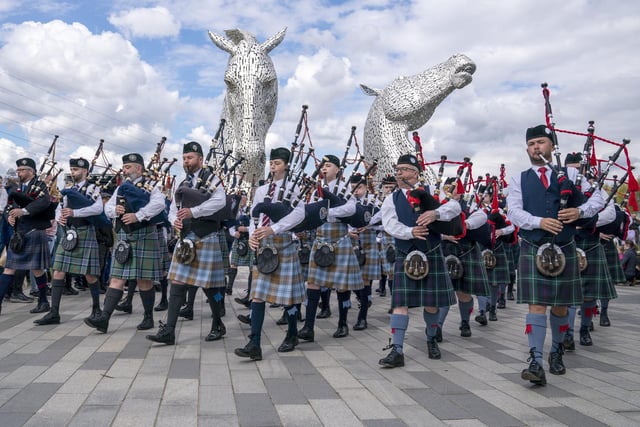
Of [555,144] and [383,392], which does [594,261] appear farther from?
[383,392]

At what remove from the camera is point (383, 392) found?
3402mm

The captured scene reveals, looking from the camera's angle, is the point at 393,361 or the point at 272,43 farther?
the point at 272,43

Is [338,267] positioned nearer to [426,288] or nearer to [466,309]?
[426,288]

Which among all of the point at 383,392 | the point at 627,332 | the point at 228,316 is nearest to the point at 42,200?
the point at 228,316

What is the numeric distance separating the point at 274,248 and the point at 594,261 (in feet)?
9.80

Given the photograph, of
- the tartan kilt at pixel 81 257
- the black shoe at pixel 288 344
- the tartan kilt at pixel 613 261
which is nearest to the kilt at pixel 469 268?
the tartan kilt at pixel 613 261

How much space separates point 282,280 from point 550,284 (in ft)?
6.50

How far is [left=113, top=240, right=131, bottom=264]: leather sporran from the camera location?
16.6ft

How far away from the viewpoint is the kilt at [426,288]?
13.9 feet

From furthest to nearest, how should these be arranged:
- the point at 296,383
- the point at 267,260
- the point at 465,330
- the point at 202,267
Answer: the point at 465,330
the point at 202,267
the point at 267,260
the point at 296,383

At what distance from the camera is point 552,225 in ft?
12.0

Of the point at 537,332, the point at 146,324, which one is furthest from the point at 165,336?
the point at 537,332

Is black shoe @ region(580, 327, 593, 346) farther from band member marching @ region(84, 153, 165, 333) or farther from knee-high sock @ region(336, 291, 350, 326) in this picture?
band member marching @ region(84, 153, 165, 333)

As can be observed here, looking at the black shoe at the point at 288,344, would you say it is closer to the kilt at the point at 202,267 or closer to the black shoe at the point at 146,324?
the kilt at the point at 202,267
